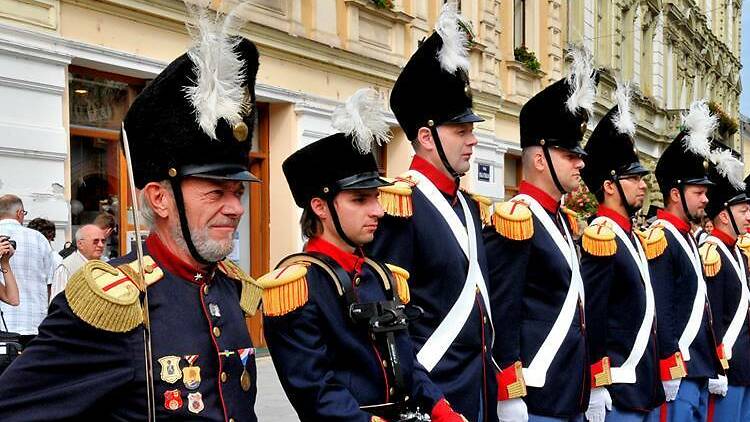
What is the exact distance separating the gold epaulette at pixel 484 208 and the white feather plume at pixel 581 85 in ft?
2.56

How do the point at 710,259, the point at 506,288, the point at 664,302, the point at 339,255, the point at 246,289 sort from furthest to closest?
1. the point at 710,259
2. the point at 664,302
3. the point at 506,288
4. the point at 339,255
5. the point at 246,289

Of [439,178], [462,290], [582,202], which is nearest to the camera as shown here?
[462,290]

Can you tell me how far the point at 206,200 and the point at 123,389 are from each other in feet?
1.79

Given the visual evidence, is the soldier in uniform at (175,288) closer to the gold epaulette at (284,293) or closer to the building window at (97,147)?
the gold epaulette at (284,293)

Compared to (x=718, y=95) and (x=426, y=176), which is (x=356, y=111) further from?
(x=718, y=95)

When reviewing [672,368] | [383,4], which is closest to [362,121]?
[672,368]

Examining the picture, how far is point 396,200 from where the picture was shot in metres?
4.05

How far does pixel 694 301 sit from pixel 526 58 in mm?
11951

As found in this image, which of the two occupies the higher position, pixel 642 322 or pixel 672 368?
pixel 642 322

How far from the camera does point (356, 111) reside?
374 cm

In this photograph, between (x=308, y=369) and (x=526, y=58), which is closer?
(x=308, y=369)

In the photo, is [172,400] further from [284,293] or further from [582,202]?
[582,202]

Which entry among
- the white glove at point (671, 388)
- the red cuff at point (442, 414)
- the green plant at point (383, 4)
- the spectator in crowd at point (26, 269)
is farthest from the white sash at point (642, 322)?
the green plant at point (383, 4)

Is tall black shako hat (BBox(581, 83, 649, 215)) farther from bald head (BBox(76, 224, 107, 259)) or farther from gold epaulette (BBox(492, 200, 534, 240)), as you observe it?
bald head (BBox(76, 224, 107, 259))
